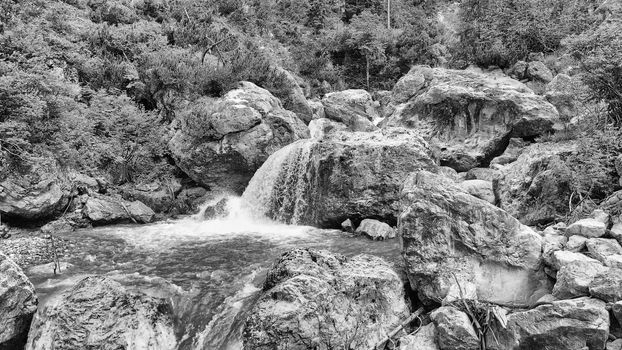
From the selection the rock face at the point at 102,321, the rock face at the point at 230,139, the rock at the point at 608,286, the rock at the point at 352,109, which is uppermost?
the rock at the point at 352,109

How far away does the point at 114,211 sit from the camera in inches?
475

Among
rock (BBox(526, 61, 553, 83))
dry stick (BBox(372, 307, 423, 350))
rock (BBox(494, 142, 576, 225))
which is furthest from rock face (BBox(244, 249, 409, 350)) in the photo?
rock (BBox(526, 61, 553, 83))

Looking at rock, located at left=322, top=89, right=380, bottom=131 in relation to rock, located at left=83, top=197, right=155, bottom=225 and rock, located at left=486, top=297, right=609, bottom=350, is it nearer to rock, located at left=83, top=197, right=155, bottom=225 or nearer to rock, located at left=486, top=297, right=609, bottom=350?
rock, located at left=83, top=197, right=155, bottom=225

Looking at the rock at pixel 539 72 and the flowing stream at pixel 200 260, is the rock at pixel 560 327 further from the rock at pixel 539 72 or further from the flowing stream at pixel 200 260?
the rock at pixel 539 72

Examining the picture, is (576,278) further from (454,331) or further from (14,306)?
(14,306)

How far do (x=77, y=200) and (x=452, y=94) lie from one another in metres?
12.0

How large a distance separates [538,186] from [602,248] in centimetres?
339

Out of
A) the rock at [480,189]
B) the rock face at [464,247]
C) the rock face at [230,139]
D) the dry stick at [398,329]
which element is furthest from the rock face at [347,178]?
the dry stick at [398,329]

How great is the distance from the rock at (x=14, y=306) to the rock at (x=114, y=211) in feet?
19.1

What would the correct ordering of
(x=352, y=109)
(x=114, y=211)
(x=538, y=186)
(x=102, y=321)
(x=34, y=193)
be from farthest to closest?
(x=352, y=109)
(x=114, y=211)
(x=34, y=193)
(x=538, y=186)
(x=102, y=321)

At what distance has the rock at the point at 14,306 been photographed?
564 cm

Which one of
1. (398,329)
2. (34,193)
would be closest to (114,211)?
(34,193)

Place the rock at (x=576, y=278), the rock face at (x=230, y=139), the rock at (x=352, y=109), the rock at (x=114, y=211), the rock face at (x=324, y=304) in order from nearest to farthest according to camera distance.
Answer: the rock at (x=576, y=278)
the rock face at (x=324, y=304)
the rock at (x=114, y=211)
the rock face at (x=230, y=139)
the rock at (x=352, y=109)

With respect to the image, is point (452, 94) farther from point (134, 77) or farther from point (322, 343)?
point (134, 77)
